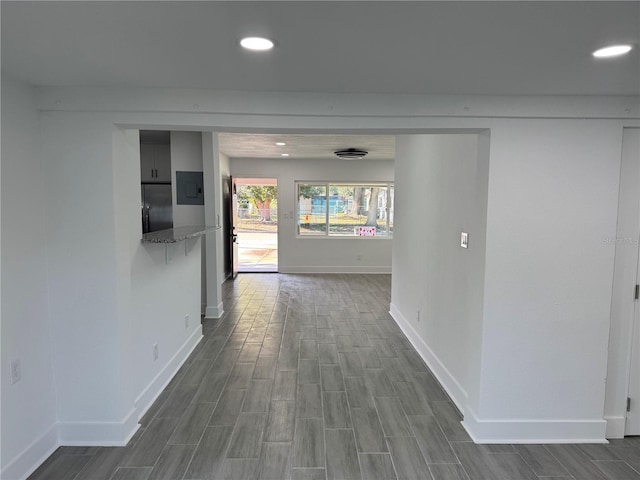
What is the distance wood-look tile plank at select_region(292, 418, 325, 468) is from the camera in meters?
2.26

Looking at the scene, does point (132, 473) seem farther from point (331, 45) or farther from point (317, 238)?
point (317, 238)

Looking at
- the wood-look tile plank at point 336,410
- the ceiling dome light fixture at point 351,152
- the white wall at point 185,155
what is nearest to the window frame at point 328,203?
the ceiling dome light fixture at point 351,152

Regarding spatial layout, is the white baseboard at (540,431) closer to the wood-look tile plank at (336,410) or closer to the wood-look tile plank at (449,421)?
the wood-look tile plank at (449,421)

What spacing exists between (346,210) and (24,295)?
685cm

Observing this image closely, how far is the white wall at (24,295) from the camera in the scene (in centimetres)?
197

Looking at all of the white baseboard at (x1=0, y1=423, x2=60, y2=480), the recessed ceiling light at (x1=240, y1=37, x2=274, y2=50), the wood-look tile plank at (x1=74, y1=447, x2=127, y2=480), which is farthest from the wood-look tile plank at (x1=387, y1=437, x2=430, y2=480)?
the recessed ceiling light at (x1=240, y1=37, x2=274, y2=50)

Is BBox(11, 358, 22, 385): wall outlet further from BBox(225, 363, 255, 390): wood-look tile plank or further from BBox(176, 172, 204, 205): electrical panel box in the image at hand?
BBox(176, 172, 204, 205): electrical panel box

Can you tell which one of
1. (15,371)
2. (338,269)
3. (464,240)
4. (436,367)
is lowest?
(436,367)

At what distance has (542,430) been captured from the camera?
249 cm

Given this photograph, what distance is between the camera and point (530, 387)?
249cm

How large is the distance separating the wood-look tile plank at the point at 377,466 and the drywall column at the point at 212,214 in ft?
10.5

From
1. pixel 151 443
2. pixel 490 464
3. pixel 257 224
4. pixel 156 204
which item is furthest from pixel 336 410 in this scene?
pixel 257 224

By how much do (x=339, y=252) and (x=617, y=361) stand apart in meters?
6.13

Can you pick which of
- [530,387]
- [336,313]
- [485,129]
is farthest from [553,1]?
[336,313]
